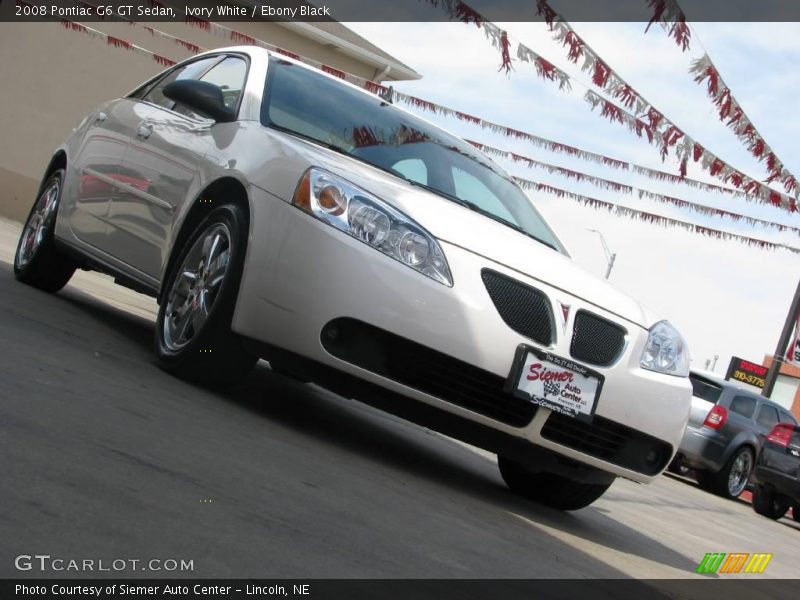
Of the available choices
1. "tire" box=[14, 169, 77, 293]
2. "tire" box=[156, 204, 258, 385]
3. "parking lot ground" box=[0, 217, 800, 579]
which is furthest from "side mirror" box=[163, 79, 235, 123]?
→ "tire" box=[14, 169, 77, 293]

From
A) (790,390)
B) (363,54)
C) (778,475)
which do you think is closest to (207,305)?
(778,475)

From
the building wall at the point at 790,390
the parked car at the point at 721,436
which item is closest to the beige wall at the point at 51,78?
the parked car at the point at 721,436

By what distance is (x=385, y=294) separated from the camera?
4.96m

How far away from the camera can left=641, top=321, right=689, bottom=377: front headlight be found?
552cm

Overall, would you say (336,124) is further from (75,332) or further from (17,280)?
(17,280)

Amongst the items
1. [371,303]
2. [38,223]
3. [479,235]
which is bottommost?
[38,223]

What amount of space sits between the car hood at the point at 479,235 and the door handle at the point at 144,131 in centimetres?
135

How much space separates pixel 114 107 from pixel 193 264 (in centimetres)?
224

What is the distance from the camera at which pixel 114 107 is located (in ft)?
24.6

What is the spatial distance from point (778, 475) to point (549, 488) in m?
8.41

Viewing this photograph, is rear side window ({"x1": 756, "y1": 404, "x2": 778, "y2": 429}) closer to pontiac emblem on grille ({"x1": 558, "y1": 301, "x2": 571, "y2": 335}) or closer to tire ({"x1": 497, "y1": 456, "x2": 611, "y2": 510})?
tire ({"x1": 497, "y1": 456, "x2": 611, "y2": 510})

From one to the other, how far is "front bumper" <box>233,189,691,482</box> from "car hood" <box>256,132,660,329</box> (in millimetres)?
80

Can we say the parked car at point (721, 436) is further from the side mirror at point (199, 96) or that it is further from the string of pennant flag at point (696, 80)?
the side mirror at point (199, 96)

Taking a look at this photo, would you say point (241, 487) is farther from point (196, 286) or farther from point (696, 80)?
point (696, 80)
